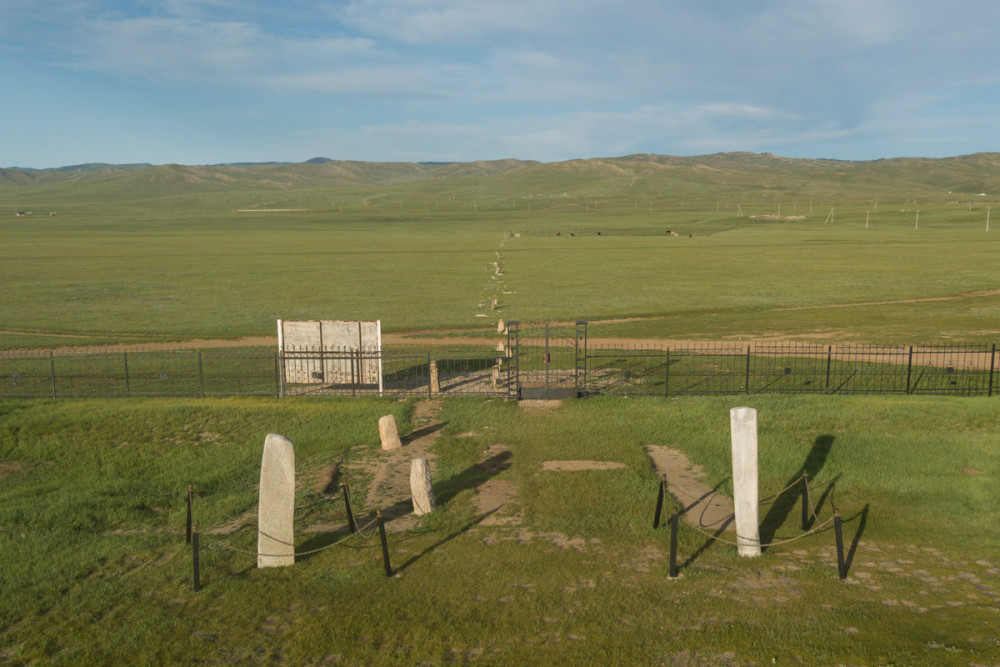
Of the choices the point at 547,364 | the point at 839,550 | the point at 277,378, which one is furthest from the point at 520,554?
the point at 277,378

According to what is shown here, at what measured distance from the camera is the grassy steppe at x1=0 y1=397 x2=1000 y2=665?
33.1ft

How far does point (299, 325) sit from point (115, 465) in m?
9.21

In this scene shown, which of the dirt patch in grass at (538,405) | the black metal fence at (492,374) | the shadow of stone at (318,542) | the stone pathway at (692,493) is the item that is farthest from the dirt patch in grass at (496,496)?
the black metal fence at (492,374)

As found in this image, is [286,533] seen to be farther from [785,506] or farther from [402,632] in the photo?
[785,506]

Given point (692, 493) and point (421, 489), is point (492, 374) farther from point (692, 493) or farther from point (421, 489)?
point (421, 489)

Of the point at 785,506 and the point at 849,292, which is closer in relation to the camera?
the point at 785,506

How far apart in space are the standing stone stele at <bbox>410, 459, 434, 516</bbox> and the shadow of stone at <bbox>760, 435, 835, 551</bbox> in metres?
6.47

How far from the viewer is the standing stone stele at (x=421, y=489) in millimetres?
14797

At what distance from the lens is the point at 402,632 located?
409 inches

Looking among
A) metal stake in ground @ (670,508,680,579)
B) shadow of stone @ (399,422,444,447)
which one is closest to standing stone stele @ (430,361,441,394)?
shadow of stone @ (399,422,444,447)

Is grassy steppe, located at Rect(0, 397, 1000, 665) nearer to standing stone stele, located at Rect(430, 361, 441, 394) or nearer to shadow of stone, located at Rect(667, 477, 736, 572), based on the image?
shadow of stone, located at Rect(667, 477, 736, 572)

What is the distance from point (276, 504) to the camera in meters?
12.6

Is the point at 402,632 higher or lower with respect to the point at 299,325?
lower

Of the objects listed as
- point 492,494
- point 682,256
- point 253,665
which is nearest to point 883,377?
point 492,494
